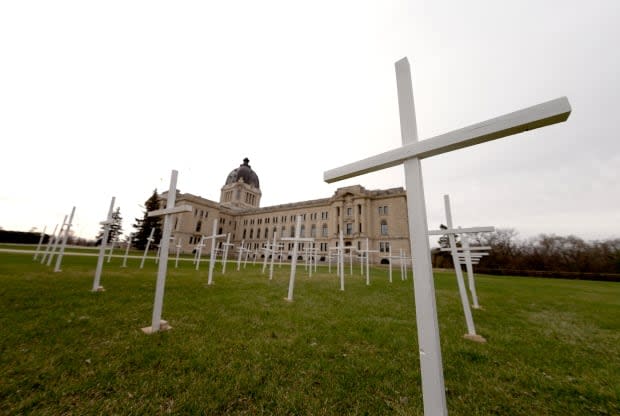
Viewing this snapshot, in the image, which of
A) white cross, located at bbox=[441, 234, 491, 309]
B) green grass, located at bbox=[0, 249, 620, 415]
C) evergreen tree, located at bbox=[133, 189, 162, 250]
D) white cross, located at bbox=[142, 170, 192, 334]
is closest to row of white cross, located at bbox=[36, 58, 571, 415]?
green grass, located at bbox=[0, 249, 620, 415]

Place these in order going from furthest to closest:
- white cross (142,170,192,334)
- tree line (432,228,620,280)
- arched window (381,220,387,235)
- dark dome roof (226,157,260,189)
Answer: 1. dark dome roof (226,157,260,189)
2. arched window (381,220,387,235)
3. tree line (432,228,620,280)
4. white cross (142,170,192,334)

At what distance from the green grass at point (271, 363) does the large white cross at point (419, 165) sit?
92 centimetres

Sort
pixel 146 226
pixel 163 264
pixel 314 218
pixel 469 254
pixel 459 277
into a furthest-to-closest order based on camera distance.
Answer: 1. pixel 314 218
2. pixel 146 226
3. pixel 469 254
4. pixel 459 277
5. pixel 163 264

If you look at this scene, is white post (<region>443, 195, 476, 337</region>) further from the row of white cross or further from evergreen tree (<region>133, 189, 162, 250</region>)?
evergreen tree (<region>133, 189, 162, 250</region>)

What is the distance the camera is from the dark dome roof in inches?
2375

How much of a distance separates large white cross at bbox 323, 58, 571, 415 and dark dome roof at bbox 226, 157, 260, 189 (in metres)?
61.7

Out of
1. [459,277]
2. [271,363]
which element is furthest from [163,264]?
Answer: [459,277]

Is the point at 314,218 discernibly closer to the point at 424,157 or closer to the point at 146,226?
the point at 146,226

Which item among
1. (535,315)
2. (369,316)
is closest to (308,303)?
(369,316)

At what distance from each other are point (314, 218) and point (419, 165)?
1760 inches

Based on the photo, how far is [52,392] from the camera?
1673mm

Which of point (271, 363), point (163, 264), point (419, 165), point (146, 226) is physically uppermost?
point (146, 226)

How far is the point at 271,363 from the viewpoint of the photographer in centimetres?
225

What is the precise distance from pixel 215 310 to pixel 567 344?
571cm
